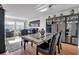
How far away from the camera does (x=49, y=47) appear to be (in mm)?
1790

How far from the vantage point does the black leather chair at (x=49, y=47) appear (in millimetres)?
1784

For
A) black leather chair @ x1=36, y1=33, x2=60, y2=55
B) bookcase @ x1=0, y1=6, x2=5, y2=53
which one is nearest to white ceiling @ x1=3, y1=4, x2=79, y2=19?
bookcase @ x1=0, y1=6, x2=5, y2=53

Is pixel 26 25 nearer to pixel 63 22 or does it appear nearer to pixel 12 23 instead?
pixel 12 23

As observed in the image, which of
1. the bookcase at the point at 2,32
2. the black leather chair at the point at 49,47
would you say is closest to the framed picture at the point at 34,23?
the black leather chair at the point at 49,47

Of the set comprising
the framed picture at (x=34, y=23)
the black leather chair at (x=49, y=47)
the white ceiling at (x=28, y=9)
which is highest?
the white ceiling at (x=28, y=9)

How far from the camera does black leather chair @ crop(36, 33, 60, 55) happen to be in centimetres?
178

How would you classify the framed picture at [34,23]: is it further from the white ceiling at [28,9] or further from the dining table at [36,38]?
the dining table at [36,38]

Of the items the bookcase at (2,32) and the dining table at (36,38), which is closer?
the bookcase at (2,32)

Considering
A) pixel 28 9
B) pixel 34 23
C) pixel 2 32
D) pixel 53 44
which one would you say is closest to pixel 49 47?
pixel 53 44

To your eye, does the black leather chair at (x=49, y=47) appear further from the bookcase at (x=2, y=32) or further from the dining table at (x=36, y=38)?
the bookcase at (x=2, y=32)

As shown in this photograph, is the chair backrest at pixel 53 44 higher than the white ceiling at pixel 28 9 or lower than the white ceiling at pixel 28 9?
lower

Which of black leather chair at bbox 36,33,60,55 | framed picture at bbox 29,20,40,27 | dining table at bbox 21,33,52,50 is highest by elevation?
framed picture at bbox 29,20,40,27

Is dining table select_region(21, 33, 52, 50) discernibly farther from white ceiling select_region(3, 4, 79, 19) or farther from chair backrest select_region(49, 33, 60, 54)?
white ceiling select_region(3, 4, 79, 19)

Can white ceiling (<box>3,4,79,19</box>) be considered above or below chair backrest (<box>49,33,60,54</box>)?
above
